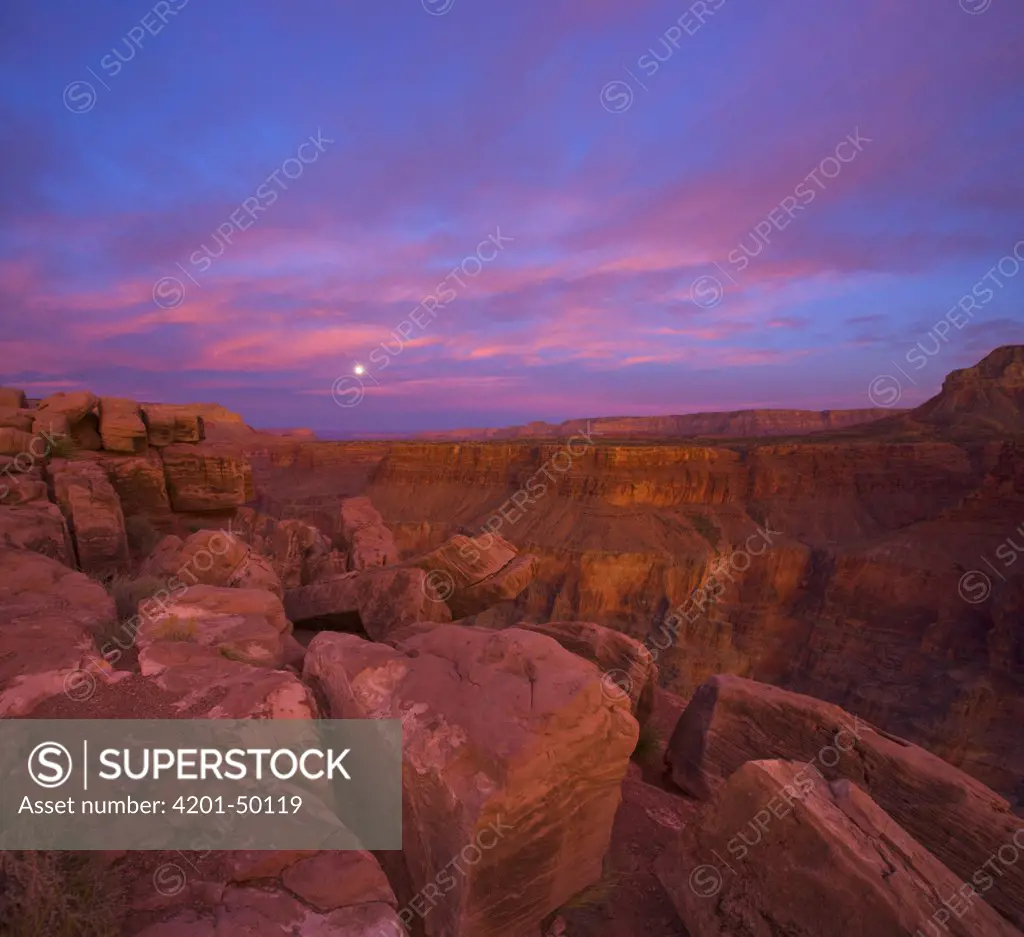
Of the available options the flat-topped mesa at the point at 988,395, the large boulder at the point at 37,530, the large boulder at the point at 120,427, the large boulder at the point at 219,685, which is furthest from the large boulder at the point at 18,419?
the flat-topped mesa at the point at 988,395

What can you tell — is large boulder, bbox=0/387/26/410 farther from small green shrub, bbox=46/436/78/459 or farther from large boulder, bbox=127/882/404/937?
large boulder, bbox=127/882/404/937

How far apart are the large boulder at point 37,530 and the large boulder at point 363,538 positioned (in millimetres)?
4925

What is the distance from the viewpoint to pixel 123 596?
5500 millimetres

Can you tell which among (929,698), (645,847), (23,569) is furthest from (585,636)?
(929,698)

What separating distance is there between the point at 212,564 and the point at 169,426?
6957 mm

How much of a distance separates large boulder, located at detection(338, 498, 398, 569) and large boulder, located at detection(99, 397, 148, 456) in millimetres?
4783

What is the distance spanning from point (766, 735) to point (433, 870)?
13.6 feet

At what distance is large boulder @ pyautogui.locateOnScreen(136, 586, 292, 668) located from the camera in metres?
4.42

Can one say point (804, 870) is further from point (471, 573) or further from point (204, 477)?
point (204, 477)

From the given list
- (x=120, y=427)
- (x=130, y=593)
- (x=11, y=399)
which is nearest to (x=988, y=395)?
(x=120, y=427)

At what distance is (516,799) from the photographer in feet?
9.90

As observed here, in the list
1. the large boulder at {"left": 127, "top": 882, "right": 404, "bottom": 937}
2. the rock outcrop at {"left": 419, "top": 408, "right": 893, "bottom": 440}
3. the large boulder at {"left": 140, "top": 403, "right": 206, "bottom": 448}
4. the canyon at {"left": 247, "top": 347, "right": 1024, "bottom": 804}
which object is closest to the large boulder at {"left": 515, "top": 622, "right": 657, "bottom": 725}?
the large boulder at {"left": 127, "top": 882, "right": 404, "bottom": 937}

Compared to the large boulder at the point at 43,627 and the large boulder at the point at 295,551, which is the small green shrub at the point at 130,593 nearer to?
the large boulder at the point at 43,627

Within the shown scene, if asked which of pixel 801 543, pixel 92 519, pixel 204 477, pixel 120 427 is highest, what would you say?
pixel 120 427
